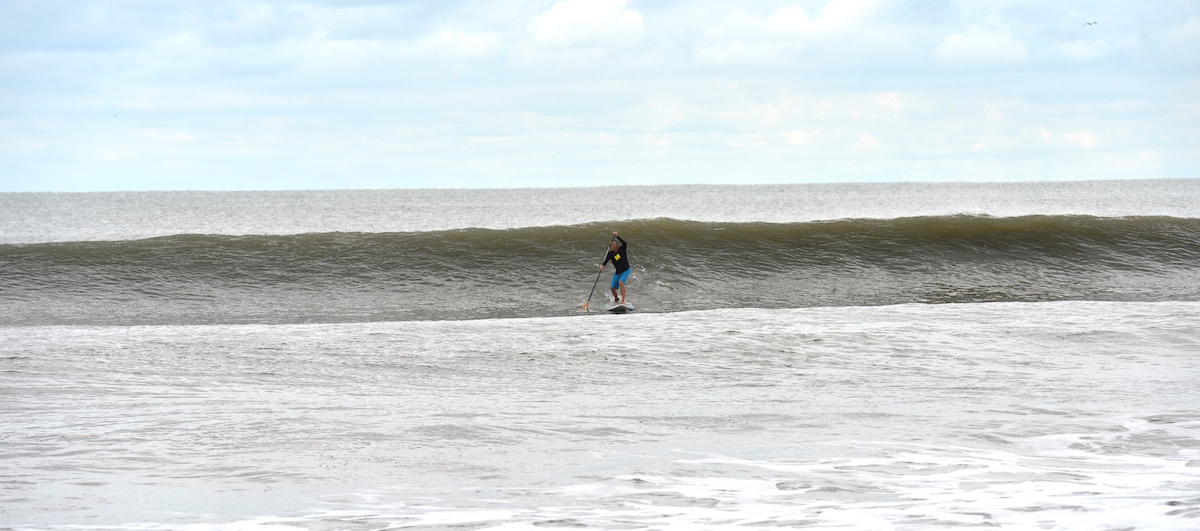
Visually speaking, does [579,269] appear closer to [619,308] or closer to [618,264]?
[618,264]

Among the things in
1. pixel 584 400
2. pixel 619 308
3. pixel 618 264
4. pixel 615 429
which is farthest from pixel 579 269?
pixel 615 429

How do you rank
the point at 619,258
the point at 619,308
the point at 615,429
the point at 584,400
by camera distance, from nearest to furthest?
the point at 615,429 < the point at 584,400 < the point at 619,308 < the point at 619,258

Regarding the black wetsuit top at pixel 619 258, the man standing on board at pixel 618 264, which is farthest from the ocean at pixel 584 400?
the black wetsuit top at pixel 619 258

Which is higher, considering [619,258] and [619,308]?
[619,258]

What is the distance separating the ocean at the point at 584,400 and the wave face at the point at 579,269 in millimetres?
127

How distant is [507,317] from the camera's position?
14383 millimetres

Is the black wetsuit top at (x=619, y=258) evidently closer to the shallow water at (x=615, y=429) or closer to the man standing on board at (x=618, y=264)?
the man standing on board at (x=618, y=264)

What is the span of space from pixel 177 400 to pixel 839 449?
5.10 m

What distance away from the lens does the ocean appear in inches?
179

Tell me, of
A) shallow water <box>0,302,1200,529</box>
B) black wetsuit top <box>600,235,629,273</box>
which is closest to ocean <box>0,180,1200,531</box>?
shallow water <box>0,302,1200,529</box>

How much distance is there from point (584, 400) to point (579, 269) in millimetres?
11644

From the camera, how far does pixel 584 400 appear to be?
23.9 feet

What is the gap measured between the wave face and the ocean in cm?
13

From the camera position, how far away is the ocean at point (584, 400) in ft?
15.0
